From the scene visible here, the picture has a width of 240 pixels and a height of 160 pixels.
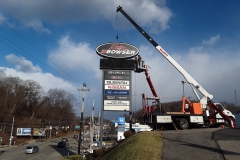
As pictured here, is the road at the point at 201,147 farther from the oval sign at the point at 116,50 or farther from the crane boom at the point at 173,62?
the crane boom at the point at 173,62

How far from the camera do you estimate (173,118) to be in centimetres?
2014

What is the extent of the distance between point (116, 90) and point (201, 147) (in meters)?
10.8

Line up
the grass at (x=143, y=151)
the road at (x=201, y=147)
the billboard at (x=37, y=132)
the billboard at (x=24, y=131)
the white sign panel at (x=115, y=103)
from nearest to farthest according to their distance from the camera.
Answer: the road at (x=201, y=147) < the grass at (x=143, y=151) < the white sign panel at (x=115, y=103) < the billboard at (x=24, y=131) < the billboard at (x=37, y=132)

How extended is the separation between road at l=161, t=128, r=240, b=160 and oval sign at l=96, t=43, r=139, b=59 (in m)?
10.5

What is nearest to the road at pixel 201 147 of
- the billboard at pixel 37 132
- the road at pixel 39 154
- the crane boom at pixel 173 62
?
the crane boom at pixel 173 62

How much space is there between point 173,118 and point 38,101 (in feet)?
256

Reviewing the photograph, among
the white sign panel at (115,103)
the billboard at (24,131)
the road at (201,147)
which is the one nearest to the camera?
the road at (201,147)

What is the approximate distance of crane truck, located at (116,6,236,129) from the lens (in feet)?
65.4

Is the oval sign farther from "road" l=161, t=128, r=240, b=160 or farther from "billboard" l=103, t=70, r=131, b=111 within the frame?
"road" l=161, t=128, r=240, b=160

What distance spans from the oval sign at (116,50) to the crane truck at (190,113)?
13.3ft

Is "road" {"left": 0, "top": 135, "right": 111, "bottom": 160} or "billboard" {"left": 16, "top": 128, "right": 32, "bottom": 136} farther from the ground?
"billboard" {"left": 16, "top": 128, "right": 32, "bottom": 136}

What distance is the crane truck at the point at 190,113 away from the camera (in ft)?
65.4

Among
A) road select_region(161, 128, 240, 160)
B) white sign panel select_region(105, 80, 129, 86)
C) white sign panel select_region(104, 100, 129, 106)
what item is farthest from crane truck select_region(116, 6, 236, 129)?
road select_region(161, 128, 240, 160)

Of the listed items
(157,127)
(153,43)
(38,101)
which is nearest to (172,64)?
(153,43)
